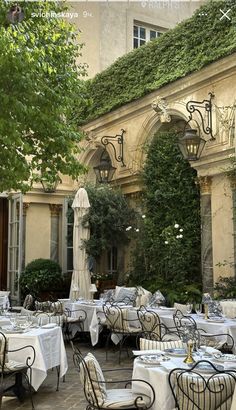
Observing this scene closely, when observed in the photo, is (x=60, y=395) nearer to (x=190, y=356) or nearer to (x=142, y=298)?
(x=190, y=356)

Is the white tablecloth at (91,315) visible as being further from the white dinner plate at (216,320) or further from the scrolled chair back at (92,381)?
the scrolled chair back at (92,381)

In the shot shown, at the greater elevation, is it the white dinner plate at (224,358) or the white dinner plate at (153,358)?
the white dinner plate at (153,358)

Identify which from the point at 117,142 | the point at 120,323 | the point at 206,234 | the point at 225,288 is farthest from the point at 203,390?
the point at 117,142

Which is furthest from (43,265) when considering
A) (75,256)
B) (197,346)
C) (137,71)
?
(197,346)

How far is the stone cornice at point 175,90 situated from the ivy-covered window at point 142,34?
4949mm

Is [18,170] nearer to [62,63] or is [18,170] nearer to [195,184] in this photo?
[62,63]

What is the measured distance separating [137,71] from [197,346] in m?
10.2

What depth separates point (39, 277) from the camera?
14.6 meters

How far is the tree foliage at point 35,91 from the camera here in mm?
8172

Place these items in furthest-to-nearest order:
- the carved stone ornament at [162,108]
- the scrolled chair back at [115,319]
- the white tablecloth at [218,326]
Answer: the carved stone ornament at [162,108] → the scrolled chair back at [115,319] → the white tablecloth at [218,326]

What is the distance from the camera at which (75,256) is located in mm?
12375

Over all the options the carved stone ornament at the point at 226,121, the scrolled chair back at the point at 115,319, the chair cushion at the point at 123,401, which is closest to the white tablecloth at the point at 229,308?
the scrolled chair back at the point at 115,319

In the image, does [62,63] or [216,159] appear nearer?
[62,63]

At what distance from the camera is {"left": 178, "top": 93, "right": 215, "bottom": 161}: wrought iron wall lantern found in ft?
35.2
